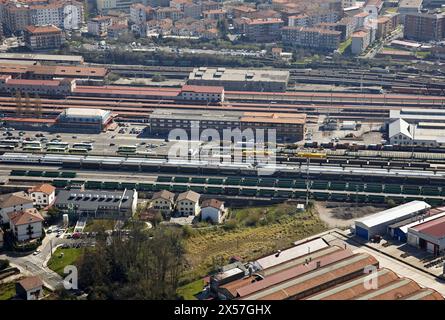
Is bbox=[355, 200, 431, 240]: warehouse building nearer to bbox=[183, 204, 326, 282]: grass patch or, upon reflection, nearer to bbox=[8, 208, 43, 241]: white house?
bbox=[183, 204, 326, 282]: grass patch

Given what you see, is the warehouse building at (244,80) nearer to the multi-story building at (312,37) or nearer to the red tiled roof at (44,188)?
the multi-story building at (312,37)

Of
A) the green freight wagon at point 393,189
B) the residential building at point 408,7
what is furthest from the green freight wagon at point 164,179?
the residential building at point 408,7

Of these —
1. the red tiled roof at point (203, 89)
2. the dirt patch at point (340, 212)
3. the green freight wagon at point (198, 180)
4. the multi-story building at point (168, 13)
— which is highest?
the multi-story building at point (168, 13)

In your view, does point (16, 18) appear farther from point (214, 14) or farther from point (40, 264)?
point (40, 264)

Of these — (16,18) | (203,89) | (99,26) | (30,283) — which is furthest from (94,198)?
(16,18)

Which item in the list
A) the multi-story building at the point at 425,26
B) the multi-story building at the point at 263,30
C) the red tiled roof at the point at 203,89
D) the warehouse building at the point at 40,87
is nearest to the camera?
the red tiled roof at the point at 203,89

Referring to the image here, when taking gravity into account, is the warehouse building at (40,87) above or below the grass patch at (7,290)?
above
